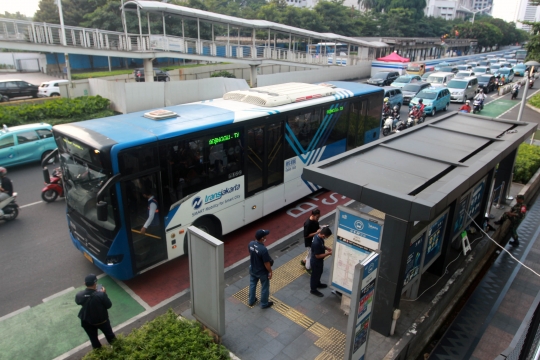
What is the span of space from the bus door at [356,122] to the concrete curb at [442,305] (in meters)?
4.85

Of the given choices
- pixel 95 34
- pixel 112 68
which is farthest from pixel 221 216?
pixel 112 68

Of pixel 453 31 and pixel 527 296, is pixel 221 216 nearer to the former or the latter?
pixel 527 296

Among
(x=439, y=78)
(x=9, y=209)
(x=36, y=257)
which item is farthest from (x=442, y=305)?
(x=439, y=78)

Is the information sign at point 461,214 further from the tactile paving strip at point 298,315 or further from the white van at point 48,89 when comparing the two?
the white van at point 48,89

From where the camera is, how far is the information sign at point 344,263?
6.70 m

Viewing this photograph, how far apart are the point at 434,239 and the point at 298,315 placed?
2883 millimetres

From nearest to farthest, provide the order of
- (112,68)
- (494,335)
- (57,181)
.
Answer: (494,335) < (57,181) < (112,68)

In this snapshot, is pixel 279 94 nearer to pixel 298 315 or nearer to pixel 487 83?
pixel 298 315

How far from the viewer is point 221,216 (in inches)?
356

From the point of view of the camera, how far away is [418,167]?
7133mm

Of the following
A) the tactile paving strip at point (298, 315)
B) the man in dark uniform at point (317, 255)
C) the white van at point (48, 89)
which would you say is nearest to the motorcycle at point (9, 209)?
→ the tactile paving strip at point (298, 315)

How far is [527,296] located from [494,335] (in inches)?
73.8

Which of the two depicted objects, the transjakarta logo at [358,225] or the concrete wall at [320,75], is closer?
the transjakarta logo at [358,225]

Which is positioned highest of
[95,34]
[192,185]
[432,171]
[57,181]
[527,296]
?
[95,34]
